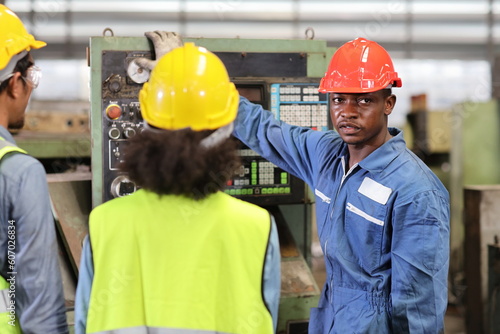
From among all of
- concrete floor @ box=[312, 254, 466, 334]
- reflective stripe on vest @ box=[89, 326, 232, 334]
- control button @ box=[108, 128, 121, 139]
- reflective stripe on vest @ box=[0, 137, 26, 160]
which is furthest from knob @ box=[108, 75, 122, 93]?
concrete floor @ box=[312, 254, 466, 334]

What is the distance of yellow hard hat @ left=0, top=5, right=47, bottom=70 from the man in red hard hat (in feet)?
2.23

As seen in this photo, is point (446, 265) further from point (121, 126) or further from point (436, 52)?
point (436, 52)

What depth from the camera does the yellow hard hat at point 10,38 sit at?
126cm

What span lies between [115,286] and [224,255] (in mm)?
208

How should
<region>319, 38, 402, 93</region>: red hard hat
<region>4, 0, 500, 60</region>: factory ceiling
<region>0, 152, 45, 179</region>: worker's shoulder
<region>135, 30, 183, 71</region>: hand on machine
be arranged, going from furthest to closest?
<region>4, 0, 500, 60</region>: factory ceiling
<region>135, 30, 183, 71</region>: hand on machine
<region>319, 38, 402, 93</region>: red hard hat
<region>0, 152, 45, 179</region>: worker's shoulder

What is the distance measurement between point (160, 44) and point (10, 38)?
20.1 inches

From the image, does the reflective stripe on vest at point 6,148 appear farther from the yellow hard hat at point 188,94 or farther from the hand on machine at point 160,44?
the hand on machine at point 160,44

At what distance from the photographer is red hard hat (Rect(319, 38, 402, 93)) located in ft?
5.17

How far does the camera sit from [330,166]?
1.65m

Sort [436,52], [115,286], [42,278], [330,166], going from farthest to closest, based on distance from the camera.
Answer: [436,52] → [330,166] → [42,278] → [115,286]

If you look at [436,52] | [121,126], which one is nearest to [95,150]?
[121,126]

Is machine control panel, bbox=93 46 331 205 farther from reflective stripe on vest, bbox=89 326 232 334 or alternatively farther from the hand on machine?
reflective stripe on vest, bbox=89 326 232 334

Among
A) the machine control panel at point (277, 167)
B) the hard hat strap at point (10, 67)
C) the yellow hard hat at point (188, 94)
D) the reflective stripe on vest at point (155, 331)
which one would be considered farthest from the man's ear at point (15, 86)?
the machine control panel at point (277, 167)

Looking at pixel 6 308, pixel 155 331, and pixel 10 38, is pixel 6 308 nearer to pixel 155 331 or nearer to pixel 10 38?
pixel 155 331
